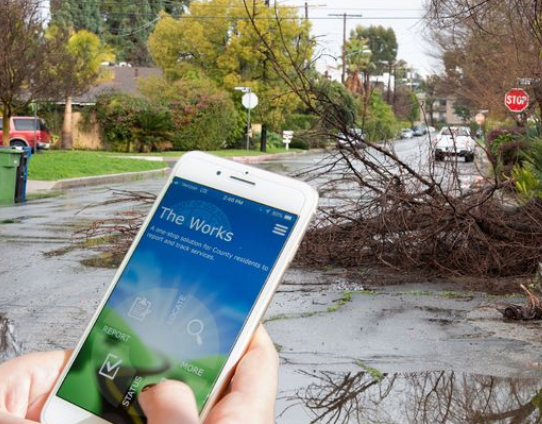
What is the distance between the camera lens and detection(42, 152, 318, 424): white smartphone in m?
1.61

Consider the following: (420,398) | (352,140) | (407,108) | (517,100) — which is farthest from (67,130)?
(420,398)

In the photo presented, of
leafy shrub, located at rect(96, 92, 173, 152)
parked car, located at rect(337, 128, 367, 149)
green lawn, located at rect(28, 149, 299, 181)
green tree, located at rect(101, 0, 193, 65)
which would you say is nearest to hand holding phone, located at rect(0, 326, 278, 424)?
parked car, located at rect(337, 128, 367, 149)

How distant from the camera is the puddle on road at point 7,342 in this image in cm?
705

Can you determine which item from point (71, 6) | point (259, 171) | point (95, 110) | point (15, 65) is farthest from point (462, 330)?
point (71, 6)

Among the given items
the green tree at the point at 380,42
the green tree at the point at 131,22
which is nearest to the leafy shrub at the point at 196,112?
the green tree at the point at 131,22

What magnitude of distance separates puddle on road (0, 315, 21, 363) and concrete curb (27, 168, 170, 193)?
56.3 feet

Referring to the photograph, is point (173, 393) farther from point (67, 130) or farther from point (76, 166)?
point (67, 130)

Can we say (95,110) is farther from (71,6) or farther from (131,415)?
(131,415)

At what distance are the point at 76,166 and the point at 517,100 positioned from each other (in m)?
16.0

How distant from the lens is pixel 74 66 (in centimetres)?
3547

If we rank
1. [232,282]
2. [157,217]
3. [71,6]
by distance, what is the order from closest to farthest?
[232,282] → [157,217] → [71,6]

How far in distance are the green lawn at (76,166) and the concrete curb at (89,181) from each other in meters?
0.47

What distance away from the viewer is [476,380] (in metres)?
6.62

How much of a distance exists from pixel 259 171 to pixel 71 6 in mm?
87918
